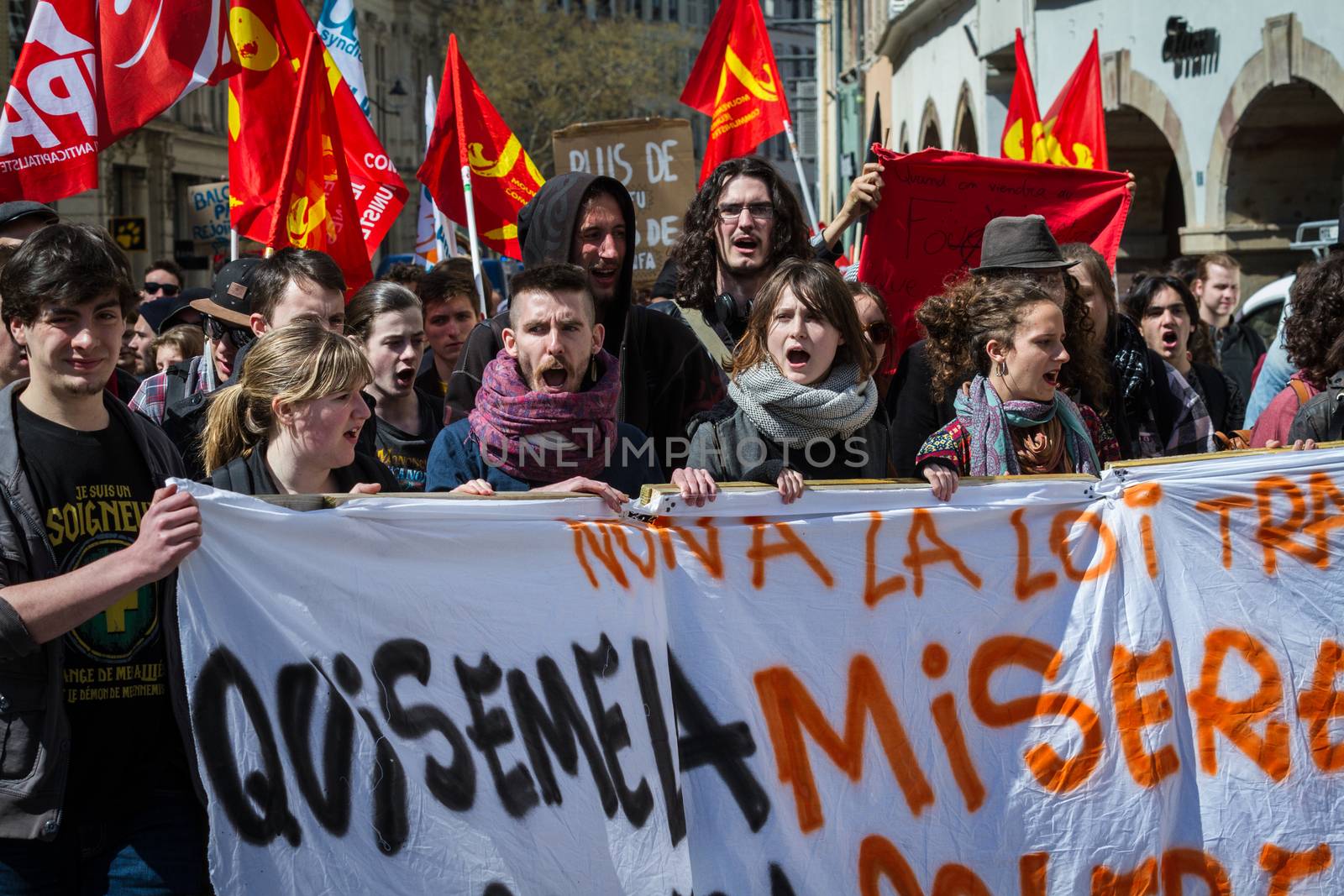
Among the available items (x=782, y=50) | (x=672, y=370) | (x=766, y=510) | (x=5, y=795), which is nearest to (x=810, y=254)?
(x=672, y=370)

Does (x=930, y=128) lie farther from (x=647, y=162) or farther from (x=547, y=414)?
(x=547, y=414)

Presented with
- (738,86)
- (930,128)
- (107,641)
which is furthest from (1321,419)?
(930,128)

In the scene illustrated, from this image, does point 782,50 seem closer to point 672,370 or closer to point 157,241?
point 157,241

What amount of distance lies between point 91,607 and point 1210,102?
47.1 ft

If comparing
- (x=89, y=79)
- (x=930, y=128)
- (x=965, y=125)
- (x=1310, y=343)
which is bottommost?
(x=1310, y=343)

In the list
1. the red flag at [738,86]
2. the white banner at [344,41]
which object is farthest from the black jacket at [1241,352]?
the white banner at [344,41]

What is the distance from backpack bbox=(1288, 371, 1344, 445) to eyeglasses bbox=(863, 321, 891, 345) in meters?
1.37

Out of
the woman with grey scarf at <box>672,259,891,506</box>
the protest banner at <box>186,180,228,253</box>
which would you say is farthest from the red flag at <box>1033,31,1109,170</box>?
the protest banner at <box>186,180,228,253</box>

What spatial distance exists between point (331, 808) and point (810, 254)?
2418 millimetres

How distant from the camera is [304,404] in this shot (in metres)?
3.57

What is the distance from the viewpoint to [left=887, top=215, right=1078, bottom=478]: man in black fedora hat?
15.1 ft

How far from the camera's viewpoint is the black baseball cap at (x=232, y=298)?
544 cm

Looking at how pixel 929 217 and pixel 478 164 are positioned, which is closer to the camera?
pixel 929 217

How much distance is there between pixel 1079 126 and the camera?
384 inches
